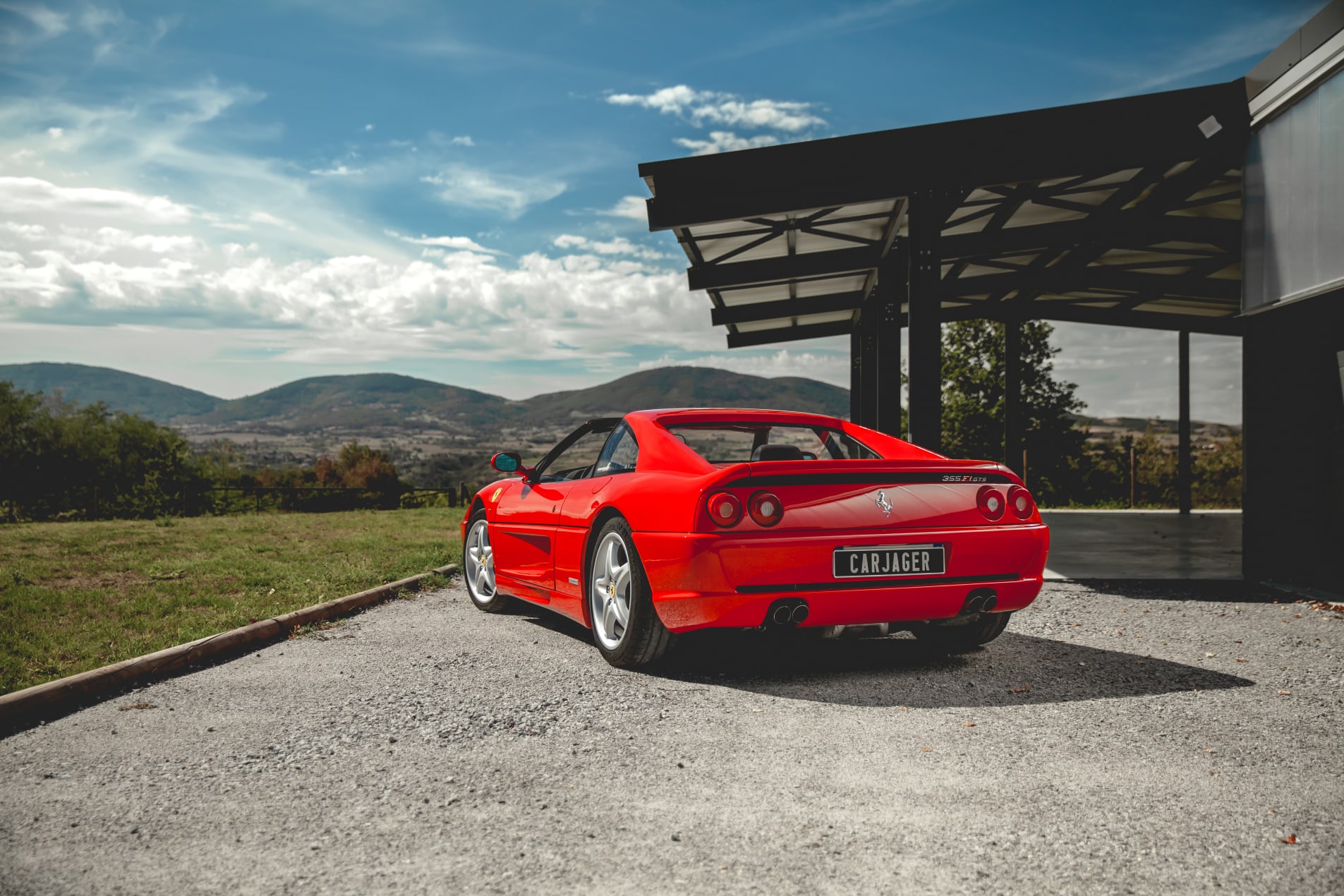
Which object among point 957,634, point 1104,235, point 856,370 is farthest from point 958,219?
point 957,634

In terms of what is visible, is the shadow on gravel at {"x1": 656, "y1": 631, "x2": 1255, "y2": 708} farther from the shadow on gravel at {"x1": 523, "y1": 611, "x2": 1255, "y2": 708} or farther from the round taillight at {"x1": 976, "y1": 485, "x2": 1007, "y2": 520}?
the round taillight at {"x1": 976, "y1": 485, "x2": 1007, "y2": 520}

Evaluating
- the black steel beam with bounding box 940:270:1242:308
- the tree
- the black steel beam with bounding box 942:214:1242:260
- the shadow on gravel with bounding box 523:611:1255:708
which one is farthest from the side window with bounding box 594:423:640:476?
the tree

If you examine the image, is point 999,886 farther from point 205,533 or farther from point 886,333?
point 205,533

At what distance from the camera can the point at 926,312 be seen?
8.88 meters

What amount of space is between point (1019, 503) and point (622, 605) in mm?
2057

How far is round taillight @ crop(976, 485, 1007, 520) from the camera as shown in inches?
174

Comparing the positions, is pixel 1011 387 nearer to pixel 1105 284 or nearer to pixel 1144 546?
pixel 1105 284

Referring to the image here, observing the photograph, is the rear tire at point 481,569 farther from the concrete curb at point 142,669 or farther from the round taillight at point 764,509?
the round taillight at point 764,509

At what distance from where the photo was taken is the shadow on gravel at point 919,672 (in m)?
4.16

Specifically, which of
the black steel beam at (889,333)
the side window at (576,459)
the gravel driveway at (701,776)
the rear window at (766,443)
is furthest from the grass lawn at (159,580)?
the black steel beam at (889,333)

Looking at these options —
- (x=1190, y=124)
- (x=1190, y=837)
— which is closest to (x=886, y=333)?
(x=1190, y=124)

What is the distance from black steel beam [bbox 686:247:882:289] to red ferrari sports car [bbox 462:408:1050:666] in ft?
24.8

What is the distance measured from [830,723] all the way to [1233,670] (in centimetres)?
247

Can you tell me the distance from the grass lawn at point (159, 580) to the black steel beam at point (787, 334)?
22.0ft
